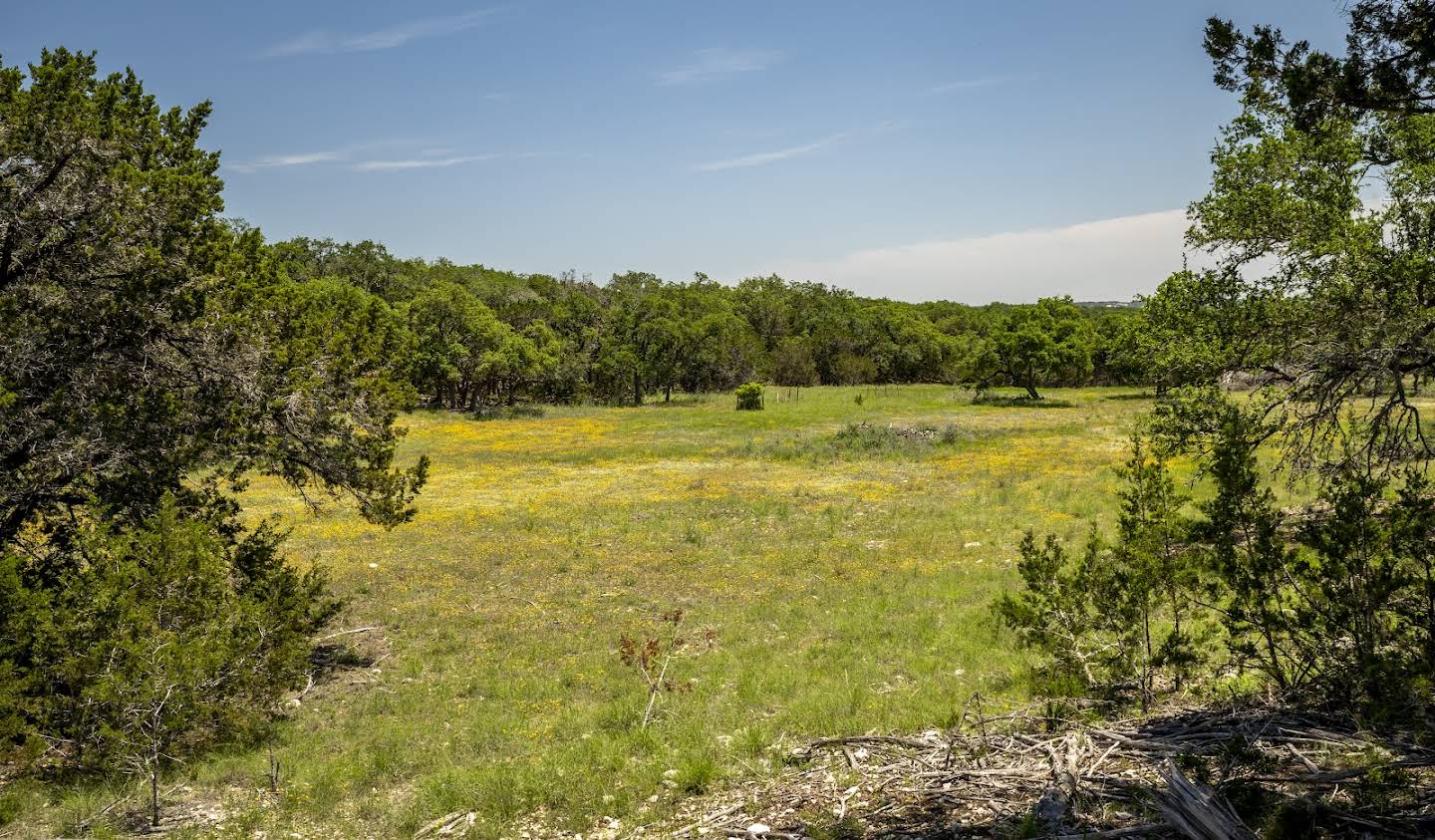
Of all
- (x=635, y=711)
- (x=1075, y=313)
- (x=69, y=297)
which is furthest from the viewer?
(x=1075, y=313)

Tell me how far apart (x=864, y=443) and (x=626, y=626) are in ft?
96.8

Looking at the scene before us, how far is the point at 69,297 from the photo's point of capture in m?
10.6

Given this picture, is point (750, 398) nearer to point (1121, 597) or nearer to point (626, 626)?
point (626, 626)

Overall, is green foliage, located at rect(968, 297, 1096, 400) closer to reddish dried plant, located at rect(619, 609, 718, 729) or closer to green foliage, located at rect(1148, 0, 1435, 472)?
green foliage, located at rect(1148, 0, 1435, 472)

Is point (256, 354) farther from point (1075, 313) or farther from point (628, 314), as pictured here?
point (1075, 313)

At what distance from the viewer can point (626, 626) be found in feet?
52.9

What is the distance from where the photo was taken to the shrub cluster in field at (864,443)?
41.1 metres

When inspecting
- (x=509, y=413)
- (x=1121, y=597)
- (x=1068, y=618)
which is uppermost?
(x=509, y=413)

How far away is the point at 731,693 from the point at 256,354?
29.4 feet

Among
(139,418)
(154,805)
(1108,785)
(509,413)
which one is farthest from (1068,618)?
(509,413)

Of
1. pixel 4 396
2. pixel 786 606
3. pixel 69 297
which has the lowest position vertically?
pixel 786 606

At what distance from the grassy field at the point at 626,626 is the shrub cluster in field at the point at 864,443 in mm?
1225

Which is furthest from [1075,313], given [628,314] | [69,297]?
[69,297]

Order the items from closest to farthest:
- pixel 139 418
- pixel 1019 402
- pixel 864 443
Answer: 1. pixel 139 418
2. pixel 864 443
3. pixel 1019 402
